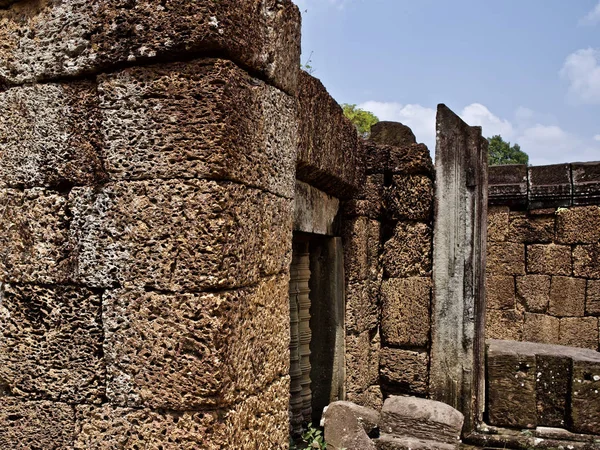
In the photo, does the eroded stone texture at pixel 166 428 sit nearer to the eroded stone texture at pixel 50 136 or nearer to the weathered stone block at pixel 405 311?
the eroded stone texture at pixel 50 136

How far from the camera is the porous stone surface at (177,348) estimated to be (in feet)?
7.22

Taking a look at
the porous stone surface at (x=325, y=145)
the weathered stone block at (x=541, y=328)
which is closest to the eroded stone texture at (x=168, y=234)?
the porous stone surface at (x=325, y=145)

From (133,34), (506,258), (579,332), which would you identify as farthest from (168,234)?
(579,332)

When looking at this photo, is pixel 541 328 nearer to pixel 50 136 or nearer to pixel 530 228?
pixel 530 228

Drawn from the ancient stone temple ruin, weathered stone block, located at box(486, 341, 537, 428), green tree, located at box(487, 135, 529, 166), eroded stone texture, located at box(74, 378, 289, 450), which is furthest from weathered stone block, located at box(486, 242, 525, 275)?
green tree, located at box(487, 135, 529, 166)

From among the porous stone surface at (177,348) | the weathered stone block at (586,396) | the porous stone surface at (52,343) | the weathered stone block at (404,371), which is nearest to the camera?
the porous stone surface at (177,348)

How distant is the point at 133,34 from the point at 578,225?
300 inches

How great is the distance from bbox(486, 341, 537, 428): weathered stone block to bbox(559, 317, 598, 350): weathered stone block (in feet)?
13.3

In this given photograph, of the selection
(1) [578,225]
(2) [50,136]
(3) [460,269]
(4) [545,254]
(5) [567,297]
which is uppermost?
(1) [578,225]

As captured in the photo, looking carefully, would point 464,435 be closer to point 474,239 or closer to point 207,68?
point 474,239

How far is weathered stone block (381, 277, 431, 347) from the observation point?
16.7 ft

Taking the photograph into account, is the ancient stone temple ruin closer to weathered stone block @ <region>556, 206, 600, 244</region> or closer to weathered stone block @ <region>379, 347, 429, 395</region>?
weathered stone block @ <region>379, 347, 429, 395</region>

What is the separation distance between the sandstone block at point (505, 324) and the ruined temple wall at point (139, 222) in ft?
22.7

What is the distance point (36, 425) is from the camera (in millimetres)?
2449
